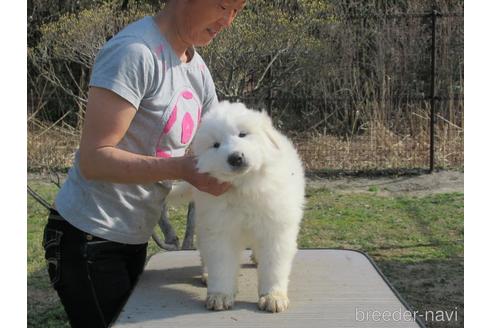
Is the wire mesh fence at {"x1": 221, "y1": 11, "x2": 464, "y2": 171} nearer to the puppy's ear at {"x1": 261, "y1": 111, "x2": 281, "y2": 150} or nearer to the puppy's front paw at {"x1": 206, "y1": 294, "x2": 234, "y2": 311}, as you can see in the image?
the puppy's ear at {"x1": 261, "y1": 111, "x2": 281, "y2": 150}

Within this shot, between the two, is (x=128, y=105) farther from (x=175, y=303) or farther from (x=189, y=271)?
(x=189, y=271)

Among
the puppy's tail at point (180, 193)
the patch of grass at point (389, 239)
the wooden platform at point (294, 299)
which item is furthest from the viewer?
the patch of grass at point (389, 239)

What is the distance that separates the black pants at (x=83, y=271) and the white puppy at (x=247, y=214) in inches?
14.5

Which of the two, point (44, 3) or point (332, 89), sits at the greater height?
point (44, 3)

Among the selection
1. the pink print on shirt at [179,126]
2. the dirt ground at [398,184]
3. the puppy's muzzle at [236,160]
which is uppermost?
the pink print on shirt at [179,126]

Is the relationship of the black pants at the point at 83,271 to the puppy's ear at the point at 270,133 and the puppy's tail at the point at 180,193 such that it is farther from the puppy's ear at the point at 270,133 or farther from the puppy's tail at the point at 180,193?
the puppy's ear at the point at 270,133

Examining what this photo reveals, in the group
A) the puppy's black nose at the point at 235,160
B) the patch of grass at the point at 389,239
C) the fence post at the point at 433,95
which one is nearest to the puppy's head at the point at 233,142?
the puppy's black nose at the point at 235,160

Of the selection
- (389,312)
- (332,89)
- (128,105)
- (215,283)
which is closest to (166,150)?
(128,105)

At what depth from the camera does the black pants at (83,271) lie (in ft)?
7.56

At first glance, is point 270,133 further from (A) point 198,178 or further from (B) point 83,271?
(B) point 83,271

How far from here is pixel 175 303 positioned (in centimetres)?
241

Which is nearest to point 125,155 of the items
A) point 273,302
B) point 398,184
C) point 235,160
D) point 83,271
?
point 235,160

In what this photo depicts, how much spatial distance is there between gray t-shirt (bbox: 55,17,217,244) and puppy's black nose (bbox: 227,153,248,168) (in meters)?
0.31

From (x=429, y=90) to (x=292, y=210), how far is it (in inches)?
260
